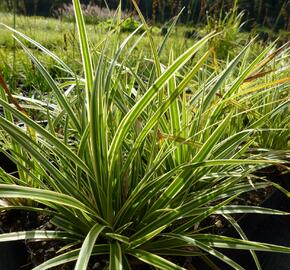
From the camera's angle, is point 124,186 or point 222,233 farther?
point 222,233

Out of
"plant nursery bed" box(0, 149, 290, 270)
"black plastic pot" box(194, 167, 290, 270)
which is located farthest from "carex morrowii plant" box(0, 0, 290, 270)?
"black plastic pot" box(194, 167, 290, 270)

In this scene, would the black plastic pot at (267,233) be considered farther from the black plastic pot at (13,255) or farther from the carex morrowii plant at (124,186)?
the black plastic pot at (13,255)

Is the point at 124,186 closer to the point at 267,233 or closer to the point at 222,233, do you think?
the point at 222,233

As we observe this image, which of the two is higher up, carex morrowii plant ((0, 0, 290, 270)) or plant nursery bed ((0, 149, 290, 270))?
carex morrowii plant ((0, 0, 290, 270))

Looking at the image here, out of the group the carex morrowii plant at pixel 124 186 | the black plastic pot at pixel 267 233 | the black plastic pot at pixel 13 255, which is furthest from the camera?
the black plastic pot at pixel 267 233

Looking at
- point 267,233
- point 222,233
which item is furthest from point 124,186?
point 267,233

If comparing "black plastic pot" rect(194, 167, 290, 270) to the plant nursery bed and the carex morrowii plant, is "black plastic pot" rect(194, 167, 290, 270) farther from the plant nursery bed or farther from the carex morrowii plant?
the carex morrowii plant

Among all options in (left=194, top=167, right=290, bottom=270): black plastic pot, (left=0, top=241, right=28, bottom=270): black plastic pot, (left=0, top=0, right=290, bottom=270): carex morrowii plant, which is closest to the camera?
(left=0, top=0, right=290, bottom=270): carex morrowii plant

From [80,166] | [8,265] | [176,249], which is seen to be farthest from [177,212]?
[8,265]

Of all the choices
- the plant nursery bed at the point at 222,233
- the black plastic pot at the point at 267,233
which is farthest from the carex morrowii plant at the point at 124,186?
the black plastic pot at the point at 267,233

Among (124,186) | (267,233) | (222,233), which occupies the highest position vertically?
(124,186)

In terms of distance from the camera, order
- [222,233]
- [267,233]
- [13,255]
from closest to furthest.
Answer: [13,255] → [222,233] → [267,233]

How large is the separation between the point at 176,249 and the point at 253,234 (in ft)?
1.32

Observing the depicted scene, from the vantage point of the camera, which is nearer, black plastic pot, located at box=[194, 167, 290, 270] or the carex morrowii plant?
the carex morrowii plant
